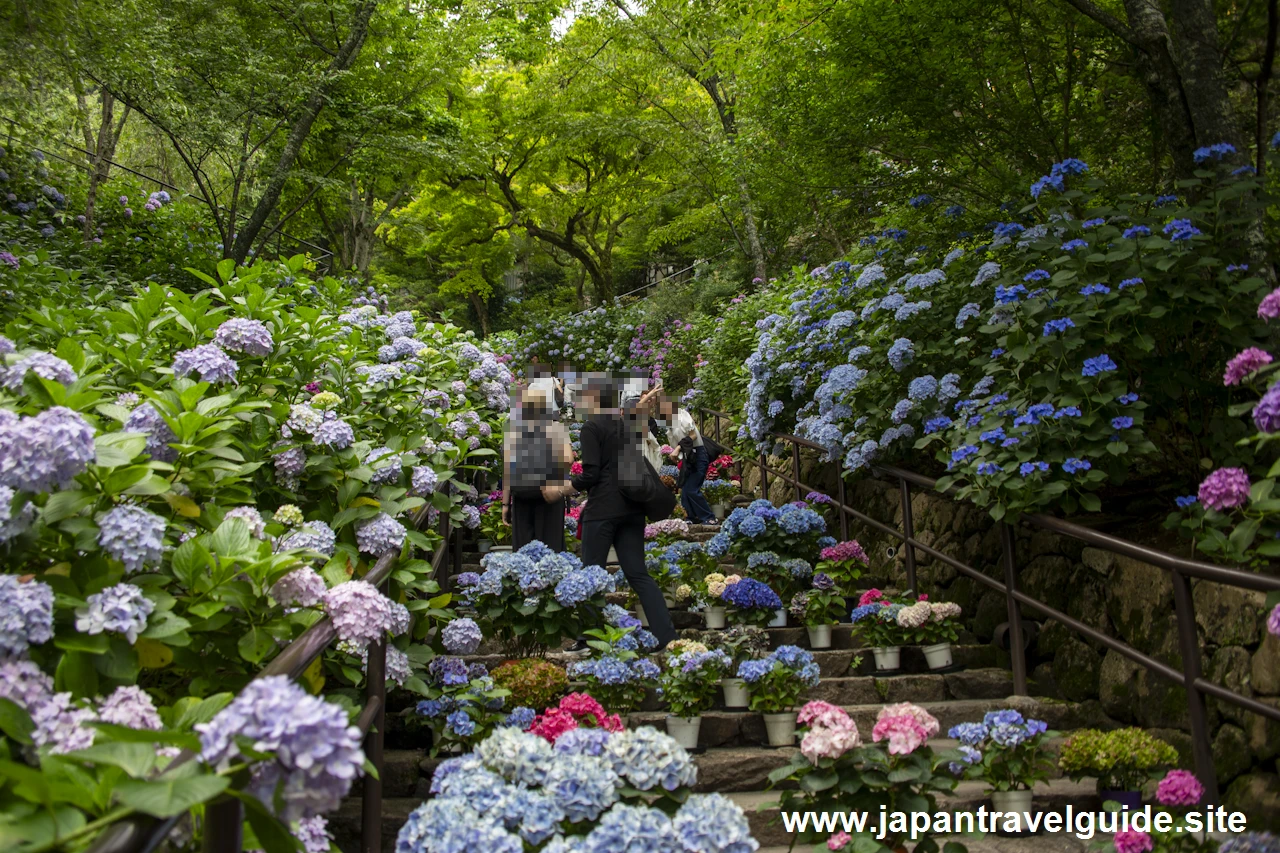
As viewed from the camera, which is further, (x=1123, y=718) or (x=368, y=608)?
(x=1123, y=718)

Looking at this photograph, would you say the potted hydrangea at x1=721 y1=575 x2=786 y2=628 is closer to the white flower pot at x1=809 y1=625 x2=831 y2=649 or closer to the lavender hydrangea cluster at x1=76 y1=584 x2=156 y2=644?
the white flower pot at x1=809 y1=625 x2=831 y2=649

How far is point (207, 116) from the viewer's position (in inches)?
353

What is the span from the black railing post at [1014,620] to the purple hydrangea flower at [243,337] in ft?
10.6

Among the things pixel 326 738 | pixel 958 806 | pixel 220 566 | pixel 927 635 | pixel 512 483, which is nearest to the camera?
pixel 326 738

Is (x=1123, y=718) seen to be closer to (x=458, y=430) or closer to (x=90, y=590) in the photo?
(x=458, y=430)

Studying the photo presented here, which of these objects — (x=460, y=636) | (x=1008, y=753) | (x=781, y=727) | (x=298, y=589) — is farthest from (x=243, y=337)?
(x=1008, y=753)

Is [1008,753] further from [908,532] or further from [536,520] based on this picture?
[536,520]

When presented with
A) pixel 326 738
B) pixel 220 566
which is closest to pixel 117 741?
pixel 326 738

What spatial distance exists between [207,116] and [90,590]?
28.4 ft

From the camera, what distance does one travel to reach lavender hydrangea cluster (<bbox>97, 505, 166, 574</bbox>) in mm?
1677

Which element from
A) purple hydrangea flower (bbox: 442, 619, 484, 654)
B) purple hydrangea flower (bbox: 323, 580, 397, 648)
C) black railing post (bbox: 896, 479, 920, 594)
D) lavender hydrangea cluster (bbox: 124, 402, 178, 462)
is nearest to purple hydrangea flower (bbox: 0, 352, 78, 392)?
lavender hydrangea cluster (bbox: 124, 402, 178, 462)

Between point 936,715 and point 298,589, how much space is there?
3.08 m

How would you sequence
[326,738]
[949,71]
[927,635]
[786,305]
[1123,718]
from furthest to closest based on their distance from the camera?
[786,305] → [949,71] → [927,635] → [1123,718] → [326,738]

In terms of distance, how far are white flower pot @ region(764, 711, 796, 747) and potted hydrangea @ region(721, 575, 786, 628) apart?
1130mm
